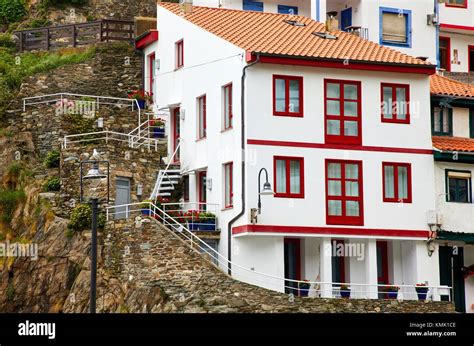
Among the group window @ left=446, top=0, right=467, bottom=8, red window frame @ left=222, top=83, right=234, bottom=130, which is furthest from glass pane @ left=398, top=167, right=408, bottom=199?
window @ left=446, top=0, right=467, bottom=8

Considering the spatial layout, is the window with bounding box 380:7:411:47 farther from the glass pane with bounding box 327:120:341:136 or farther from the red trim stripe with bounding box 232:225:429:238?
the red trim stripe with bounding box 232:225:429:238

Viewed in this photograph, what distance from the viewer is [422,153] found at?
52031 mm

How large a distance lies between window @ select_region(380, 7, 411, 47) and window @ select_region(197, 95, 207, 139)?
12809 mm

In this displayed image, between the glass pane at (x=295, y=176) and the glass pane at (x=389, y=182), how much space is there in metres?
3.55

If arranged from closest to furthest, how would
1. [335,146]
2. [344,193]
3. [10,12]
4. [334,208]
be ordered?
[334,208] < [344,193] < [335,146] < [10,12]

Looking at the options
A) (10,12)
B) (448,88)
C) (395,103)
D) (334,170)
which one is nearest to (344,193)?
(334,170)

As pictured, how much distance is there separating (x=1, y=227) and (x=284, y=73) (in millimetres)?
12174

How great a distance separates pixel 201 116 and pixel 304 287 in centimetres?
880

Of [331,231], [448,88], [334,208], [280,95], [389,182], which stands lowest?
[331,231]

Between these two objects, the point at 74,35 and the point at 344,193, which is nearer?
the point at 344,193

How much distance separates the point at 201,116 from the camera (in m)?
53.6

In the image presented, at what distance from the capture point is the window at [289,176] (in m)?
49.4

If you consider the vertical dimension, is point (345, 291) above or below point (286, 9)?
below

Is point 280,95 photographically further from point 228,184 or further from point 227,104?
point 228,184
